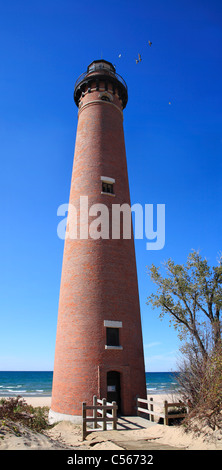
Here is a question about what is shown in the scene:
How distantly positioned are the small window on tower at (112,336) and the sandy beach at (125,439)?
11.5 ft

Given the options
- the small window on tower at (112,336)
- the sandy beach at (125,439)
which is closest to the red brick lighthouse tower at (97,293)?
the small window on tower at (112,336)

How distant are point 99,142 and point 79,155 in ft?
4.77

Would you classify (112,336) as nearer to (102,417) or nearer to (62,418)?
(62,418)

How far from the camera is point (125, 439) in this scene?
9570mm

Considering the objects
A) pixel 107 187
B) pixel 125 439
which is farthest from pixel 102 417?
pixel 107 187

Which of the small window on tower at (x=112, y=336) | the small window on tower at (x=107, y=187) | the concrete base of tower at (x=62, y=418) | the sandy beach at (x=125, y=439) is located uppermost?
the small window on tower at (x=107, y=187)

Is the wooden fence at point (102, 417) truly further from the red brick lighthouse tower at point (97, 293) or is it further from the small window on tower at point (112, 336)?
the small window on tower at point (112, 336)

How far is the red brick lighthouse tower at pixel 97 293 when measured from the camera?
559 inches

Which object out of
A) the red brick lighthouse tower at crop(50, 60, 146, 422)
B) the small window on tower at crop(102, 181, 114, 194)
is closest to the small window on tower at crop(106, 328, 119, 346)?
the red brick lighthouse tower at crop(50, 60, 146, 422)

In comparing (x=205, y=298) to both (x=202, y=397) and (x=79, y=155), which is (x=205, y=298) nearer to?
(x=202, y=397)

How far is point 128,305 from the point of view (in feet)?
52.3

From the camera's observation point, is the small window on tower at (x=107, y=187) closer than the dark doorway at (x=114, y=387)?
No

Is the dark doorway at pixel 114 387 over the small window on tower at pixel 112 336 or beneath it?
beneath

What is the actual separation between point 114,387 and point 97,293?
436 cm
